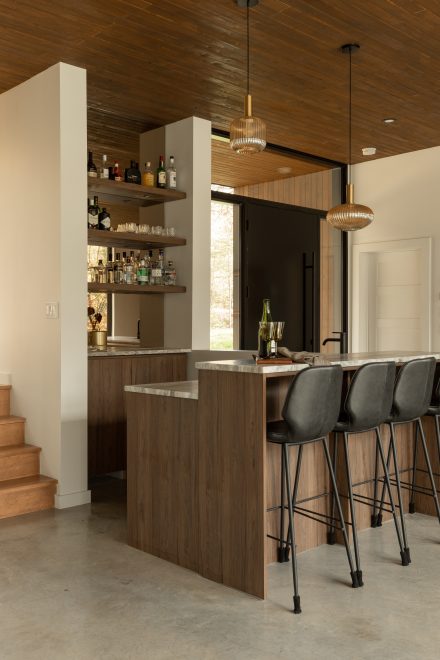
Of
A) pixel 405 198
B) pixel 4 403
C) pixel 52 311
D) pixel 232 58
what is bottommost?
pixel 4 403

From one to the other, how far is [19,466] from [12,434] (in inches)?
11.5

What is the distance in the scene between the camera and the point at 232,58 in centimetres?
460

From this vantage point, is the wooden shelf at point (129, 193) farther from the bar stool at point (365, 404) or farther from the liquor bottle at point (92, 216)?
the bar stool at point (365, 404)

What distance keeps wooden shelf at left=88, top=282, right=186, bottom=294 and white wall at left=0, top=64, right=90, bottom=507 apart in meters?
0.52

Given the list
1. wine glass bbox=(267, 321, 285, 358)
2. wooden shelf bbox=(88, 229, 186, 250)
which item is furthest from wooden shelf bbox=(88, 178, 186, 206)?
wine glass bbox=(267, 321, 285, 358)

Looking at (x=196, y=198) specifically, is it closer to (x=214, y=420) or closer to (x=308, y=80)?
(x=308, y=80)

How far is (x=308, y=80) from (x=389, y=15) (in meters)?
1.09

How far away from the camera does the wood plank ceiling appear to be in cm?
395

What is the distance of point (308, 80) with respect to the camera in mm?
5043

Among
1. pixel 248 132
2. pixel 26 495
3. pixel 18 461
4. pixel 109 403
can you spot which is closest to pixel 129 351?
pixel 109 403

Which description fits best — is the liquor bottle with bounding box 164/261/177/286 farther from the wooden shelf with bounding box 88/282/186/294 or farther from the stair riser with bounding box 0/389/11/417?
the stair riser with bounding box 0/389/11/417

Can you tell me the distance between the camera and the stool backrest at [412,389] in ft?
12.3

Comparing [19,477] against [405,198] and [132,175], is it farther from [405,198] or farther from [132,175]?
[405,198]

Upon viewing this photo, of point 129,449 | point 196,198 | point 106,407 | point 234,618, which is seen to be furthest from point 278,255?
point 234,618
